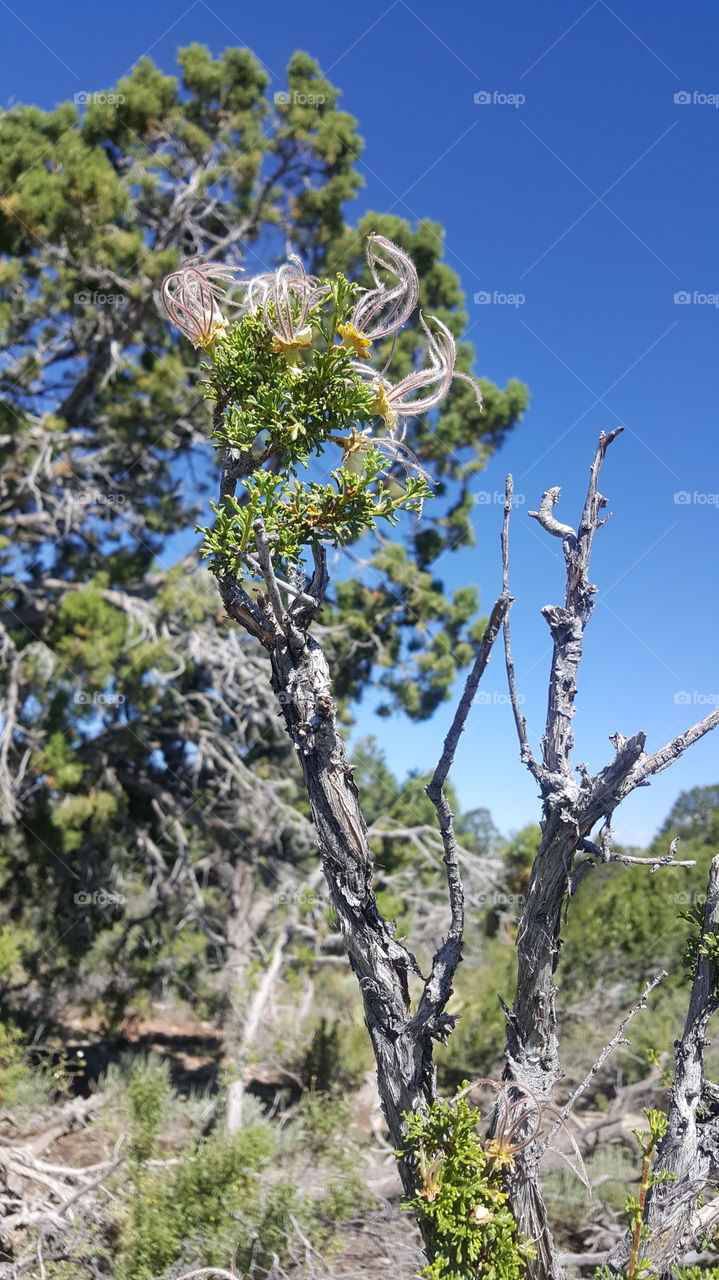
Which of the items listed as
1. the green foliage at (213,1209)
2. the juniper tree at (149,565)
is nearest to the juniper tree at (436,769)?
the green foliage at (213,1209)

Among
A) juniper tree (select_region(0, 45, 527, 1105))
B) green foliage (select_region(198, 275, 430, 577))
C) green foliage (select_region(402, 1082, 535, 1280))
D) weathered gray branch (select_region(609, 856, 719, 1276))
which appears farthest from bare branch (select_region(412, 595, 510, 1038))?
juniper tree (select_region(0, 45, 527, 1105))

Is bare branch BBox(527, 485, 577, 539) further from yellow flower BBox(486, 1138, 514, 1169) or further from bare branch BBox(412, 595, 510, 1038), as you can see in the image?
yellow flower BBox(486, 1138, 514, 1169)

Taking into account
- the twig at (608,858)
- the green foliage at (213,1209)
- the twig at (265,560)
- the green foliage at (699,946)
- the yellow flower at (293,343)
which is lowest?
the green foliage at (213,1209)

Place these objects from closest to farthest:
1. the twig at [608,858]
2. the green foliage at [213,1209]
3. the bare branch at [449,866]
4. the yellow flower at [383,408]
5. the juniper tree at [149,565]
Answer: the twig at [608,858]
the bare branch at [449,866]
the yellow flower at [383,408]
the green foliage at [213,1209]
the juniper tree at [149,565]

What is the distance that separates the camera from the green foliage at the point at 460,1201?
77.0 inches

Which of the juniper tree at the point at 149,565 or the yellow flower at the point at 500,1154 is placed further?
the juniper tree at the point at 149,565

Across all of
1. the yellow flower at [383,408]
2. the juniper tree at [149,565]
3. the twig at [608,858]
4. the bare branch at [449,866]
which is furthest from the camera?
the juniper tree at [149,565]

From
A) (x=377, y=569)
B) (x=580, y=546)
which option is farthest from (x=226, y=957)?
(x=580, y=546)

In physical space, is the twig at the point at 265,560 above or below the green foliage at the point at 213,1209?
above

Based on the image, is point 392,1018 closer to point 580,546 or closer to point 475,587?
point 580,546

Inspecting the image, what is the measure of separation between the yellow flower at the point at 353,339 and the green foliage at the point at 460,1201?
72.7 inches

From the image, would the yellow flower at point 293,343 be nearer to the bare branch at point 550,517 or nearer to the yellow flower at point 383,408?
the yellow flower at point 383,408

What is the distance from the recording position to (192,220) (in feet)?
28.7

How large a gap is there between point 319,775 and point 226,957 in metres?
7.44
